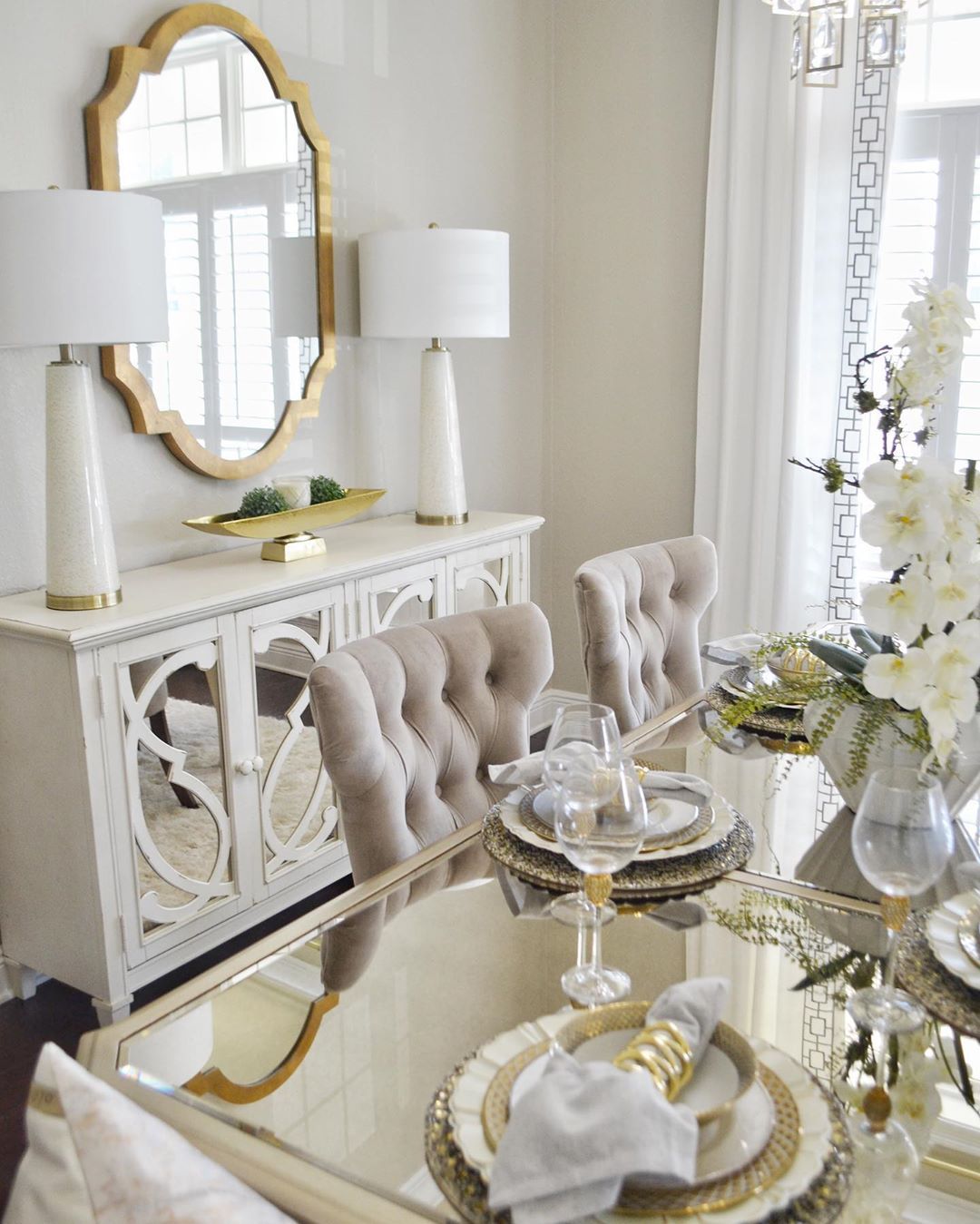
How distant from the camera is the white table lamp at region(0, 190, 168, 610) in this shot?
2121 millimetres

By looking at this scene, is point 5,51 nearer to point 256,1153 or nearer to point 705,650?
point 705,650

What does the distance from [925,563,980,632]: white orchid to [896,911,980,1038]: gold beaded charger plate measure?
1.08 feet

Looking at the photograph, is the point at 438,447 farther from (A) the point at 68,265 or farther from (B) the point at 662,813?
(B) the point at 662,813

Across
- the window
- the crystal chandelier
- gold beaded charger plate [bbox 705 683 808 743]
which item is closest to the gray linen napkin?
gold beaded charger plate [bbox 705 683 808 743]

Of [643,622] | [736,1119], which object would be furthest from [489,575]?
[736,1119]

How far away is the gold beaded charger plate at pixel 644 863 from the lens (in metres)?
1.39

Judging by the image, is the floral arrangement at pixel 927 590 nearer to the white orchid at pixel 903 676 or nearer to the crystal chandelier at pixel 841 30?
the white orchid at pixel 903 676

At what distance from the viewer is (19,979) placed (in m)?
2.57

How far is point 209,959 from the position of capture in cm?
276

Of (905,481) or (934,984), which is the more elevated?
(905,481)

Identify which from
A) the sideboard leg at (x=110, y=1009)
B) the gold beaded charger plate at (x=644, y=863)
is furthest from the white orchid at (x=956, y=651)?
the sideboard leg at (x=110, y=1009)

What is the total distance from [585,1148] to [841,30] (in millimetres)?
1685

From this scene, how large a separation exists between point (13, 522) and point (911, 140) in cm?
265

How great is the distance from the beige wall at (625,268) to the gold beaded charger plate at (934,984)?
9.41 feet
